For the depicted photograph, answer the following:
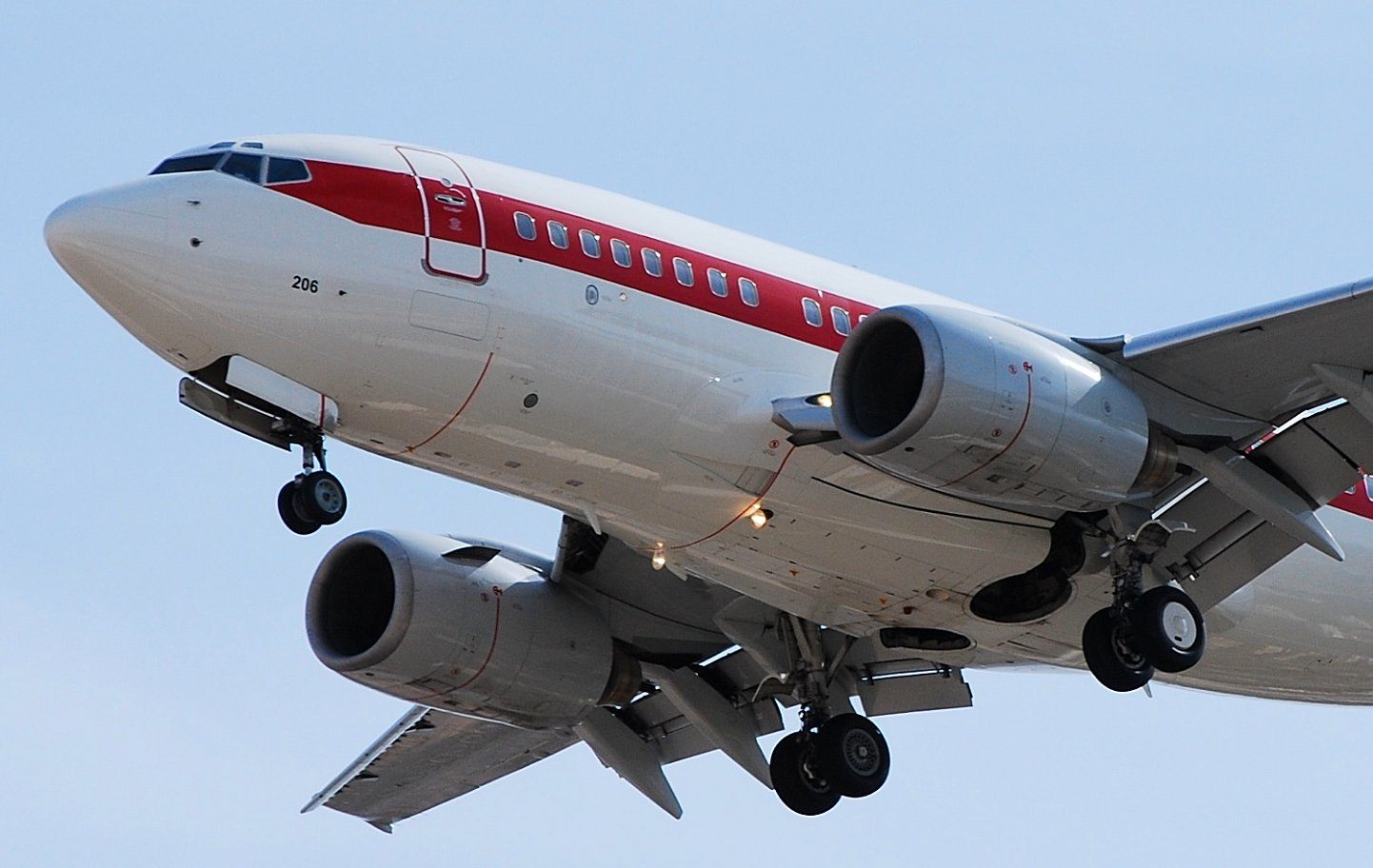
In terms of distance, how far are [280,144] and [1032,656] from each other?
9.62 m

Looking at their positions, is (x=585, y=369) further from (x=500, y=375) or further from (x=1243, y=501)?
(x=1243, y=501)

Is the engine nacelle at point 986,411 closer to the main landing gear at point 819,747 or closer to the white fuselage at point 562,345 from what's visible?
the white fuselage at point 562,345

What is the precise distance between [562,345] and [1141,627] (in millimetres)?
6189

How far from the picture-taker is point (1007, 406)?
19812mm

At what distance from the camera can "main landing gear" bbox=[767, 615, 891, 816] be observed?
81.1 feet

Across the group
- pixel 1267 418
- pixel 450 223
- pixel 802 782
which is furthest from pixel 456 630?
pixel 1267 418

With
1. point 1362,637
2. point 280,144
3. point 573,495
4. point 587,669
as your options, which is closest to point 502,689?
point 587,669

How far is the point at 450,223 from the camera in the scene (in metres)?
20.3

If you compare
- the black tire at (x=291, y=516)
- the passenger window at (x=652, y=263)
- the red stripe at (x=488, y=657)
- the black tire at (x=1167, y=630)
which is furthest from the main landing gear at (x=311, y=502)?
the black tire at (x=1167, y=630)

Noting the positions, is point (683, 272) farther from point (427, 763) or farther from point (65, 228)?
point (427, 763)

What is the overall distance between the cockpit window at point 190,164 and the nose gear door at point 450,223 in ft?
5.81

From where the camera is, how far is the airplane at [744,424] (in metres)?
19.7

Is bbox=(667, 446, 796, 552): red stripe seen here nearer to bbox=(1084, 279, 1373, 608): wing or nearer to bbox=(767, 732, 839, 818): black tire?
bbox=(1084, 279, 1373, 608): wing

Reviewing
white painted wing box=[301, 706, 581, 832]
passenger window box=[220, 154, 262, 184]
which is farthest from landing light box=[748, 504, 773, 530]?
white painted wing box=[301, 706, 581, 832]
